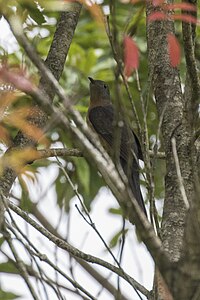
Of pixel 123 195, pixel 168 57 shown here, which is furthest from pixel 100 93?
pixel 123 195

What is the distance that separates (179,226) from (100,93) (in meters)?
4.95

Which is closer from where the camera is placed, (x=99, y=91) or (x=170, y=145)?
(x=170, y=145)

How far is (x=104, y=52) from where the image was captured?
8.00 meters

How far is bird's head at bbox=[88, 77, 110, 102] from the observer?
8.22 meters

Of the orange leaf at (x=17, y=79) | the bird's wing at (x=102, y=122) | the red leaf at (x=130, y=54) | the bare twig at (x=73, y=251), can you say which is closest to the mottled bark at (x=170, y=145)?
the bare twig at (x=73, y=251)

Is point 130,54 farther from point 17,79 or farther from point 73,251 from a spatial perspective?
point 73,251

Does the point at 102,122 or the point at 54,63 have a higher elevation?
the point at 102,122

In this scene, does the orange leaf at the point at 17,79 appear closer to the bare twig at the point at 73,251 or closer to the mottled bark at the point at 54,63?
the bare twig at the point at 73,251

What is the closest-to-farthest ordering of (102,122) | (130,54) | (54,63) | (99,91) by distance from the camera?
(130,54), (54,63), (102,122), (99,91)

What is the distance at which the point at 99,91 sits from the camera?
8.66 m

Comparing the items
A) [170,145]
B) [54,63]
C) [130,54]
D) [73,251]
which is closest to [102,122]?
[54,63]

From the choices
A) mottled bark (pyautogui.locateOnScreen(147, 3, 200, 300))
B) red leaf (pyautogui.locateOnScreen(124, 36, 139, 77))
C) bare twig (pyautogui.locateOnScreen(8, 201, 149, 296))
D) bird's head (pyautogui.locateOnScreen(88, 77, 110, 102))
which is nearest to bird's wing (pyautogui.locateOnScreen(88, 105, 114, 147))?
bird's head (pyautogui.locateOnScreen(88, 77, 110, 102))

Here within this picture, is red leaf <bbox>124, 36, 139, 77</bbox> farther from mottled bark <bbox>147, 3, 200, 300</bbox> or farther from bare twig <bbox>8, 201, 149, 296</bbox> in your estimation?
bare twig <bbox>8, 201, 149, 296</bbox>

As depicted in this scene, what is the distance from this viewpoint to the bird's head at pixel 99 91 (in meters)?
8.22
